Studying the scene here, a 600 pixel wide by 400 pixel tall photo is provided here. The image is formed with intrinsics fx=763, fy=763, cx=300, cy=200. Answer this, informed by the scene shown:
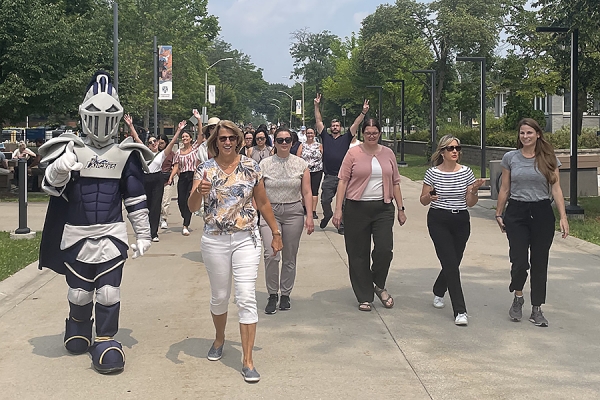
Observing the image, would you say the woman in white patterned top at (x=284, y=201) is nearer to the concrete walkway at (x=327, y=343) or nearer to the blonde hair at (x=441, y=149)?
the concrete walkway at (x=327, y=343)

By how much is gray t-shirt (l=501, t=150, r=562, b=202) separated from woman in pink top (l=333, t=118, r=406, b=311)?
107cm

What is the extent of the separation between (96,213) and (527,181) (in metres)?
3.72

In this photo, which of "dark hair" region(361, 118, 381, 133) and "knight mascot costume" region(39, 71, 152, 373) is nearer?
"knight mascot costume" region(39, 71, 152, 373)

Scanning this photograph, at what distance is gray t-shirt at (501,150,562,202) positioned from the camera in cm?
676

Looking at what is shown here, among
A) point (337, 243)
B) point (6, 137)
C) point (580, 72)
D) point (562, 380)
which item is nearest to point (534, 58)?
point (580, 72)

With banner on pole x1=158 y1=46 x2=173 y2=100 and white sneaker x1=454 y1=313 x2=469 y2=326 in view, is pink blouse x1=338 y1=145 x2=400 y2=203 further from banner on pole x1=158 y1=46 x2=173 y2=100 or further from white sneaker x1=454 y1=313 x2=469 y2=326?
banner on pole x1=158 y1=46 x2=173 y2=100

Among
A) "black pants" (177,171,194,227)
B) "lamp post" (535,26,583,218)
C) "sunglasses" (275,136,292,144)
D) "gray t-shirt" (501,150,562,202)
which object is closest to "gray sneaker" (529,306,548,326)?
"gray t-shirt" (501,150,562,202)

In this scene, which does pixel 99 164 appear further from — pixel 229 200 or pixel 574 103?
pixel 574 103

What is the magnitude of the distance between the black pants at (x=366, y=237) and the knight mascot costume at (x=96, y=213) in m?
2.27

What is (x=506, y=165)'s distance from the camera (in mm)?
6926

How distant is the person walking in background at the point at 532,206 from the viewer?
6.76 metres

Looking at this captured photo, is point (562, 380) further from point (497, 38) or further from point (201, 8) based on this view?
point (201, 8)

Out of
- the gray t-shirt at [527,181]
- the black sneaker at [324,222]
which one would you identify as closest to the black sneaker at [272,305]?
the gray t-shirt at [527,181]

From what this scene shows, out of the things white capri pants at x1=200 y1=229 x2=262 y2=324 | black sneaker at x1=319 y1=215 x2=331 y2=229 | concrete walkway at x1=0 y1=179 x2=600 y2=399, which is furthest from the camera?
black sneaker at x1=319 y1=215 x2=331 y2=229
